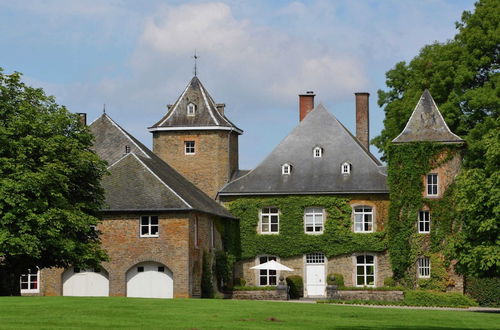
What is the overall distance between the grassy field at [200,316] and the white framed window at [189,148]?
81.4 ft

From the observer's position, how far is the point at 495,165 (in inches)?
1623

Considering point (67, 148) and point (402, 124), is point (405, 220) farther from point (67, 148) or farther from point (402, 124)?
point (67, 148)

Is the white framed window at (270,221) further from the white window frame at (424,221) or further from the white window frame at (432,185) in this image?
the white window frame at (432,185)

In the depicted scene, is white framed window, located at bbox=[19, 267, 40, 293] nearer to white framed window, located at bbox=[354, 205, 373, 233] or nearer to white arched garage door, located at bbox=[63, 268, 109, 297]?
white arched garage door, located at bbox=[63, 268, 109, 297]

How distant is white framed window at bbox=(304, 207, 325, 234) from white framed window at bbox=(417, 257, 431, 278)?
5534 mm

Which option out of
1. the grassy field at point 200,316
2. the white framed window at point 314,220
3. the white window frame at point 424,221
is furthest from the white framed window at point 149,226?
the grassy field at point 200,316

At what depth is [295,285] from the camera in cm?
5556

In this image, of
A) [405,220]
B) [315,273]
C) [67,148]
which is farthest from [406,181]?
[67,148]

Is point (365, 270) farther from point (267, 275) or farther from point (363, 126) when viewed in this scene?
point (363, 126)

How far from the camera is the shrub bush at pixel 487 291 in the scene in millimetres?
51875

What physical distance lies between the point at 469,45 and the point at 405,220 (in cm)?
955

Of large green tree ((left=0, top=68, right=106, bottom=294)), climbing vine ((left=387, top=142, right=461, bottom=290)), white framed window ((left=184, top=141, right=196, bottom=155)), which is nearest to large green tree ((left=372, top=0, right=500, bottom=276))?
climbing vine ((left=387, top=142, right=461, bottom=290))

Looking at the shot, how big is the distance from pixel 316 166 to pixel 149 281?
489 inches

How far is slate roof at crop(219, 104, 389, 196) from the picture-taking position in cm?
5659
